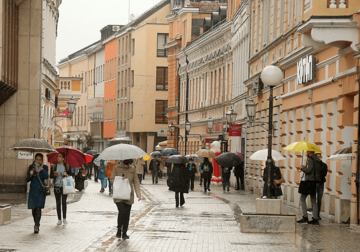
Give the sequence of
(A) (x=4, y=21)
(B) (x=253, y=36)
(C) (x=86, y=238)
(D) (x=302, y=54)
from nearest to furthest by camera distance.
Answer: (C) (x=86, y=238), (D) (x=302, y=54), (A) (x=4, y=21), (B) (x=253, y=36)

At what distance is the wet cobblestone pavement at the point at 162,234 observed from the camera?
47.6 ft

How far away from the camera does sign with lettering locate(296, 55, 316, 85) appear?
23223 mm

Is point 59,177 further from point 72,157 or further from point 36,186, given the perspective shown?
point 72,157

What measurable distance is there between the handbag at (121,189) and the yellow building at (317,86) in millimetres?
5123

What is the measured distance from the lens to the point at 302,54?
24859 millimetres

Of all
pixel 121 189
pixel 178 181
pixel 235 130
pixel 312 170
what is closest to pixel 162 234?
pixel 121 189

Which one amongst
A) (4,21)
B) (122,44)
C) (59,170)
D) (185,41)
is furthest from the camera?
(122,44)

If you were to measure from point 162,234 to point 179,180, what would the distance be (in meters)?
9.36

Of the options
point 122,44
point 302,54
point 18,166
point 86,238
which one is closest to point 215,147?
point 18,166

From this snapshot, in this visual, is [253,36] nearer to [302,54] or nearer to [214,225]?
[302,54]

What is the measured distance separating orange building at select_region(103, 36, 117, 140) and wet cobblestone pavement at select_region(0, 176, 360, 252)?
2889 inches

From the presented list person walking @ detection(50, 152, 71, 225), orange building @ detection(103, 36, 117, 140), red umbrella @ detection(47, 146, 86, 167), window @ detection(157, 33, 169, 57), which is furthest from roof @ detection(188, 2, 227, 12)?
person walking @ detection(50, 152, 71, 225)

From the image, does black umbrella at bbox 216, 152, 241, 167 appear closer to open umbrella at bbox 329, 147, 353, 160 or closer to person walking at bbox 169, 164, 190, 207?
person walking at bbox 169, 164, 190, 207

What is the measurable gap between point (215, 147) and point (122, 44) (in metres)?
47.7
